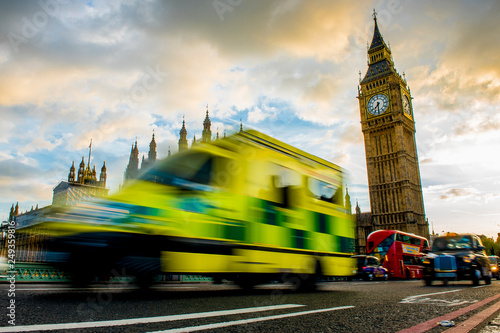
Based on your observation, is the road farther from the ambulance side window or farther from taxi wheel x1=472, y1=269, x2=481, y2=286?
taxi wheel x1=472, y1=269, x2=481, y2=286

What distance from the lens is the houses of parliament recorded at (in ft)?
187

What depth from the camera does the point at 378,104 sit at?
61188mm

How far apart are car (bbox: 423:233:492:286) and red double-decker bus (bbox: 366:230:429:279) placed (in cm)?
864

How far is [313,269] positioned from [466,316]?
3.91 metres

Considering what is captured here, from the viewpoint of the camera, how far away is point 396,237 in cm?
1972

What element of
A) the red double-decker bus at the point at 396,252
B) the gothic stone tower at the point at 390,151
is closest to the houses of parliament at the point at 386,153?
the gothic stone tower at the point at 390,151

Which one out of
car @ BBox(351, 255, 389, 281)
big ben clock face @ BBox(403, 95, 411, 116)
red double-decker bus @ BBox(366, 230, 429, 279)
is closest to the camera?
car @ BBox(351, 255, 389, 281)

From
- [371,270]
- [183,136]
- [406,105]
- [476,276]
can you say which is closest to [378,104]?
[406,105]

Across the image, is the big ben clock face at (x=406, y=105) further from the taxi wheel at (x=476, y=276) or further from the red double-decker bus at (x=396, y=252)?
the taxi wheel at (x=476, y=276)

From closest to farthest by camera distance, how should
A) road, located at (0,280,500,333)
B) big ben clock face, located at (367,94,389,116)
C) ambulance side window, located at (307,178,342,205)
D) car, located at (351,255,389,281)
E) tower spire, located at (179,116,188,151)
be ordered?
road, located at (0,280,500,333)
ambulance side window, located at (307,178,342,205)
car, located at (351,255,389,281)
tower spire, located at (179,116,188,151)
big ben clock face, located at (367,94,389,116)

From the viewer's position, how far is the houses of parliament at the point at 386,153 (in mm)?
56938

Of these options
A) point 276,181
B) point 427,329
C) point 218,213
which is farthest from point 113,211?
point 427,329

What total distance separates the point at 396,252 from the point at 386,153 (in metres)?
44.7

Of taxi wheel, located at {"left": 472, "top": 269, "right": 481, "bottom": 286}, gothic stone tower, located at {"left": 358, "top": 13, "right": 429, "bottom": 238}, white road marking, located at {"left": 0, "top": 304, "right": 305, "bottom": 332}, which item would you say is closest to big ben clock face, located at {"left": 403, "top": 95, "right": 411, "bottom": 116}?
gothic stone tower, located at {"left": 358, "top": 13, "right": 429, "bottom": 238}
